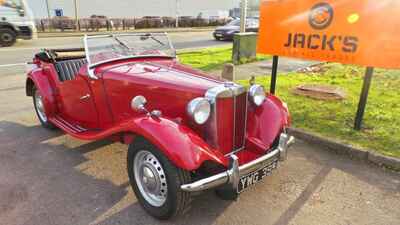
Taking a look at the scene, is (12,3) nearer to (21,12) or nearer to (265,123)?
(21,12)

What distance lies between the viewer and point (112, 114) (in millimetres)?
3684

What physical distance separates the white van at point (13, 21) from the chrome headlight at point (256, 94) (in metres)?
15.3

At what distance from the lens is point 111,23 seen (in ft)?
87.3

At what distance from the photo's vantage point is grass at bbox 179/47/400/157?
14.1 ft

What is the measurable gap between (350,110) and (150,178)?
4172 millimetres

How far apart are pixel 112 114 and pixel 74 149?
3.19 feet

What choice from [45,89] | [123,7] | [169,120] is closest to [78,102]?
[45,89]

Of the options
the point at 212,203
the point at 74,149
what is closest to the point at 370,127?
the point at 212,203

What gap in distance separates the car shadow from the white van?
12.6 metres

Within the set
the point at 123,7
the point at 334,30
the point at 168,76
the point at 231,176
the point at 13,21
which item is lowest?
the point at 231,176

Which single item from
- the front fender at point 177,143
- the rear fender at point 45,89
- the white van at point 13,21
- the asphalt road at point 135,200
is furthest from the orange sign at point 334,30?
the white van at point 13,21

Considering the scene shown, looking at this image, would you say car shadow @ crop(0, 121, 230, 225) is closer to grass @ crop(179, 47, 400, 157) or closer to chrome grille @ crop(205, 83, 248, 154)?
chrome grille @ crop(205, 83, 248, 154)

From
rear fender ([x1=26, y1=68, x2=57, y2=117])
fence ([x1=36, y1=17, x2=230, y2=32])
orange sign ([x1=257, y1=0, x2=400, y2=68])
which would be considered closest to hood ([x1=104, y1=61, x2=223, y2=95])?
rear fender ([x1=26, y1=68, x2=57, y2=117])

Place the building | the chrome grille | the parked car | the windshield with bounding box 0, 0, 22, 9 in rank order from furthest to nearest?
1. the building
2. the parked car
3. the windshield with bounding box 0, 0, 22, 9
4. the chrome grille
